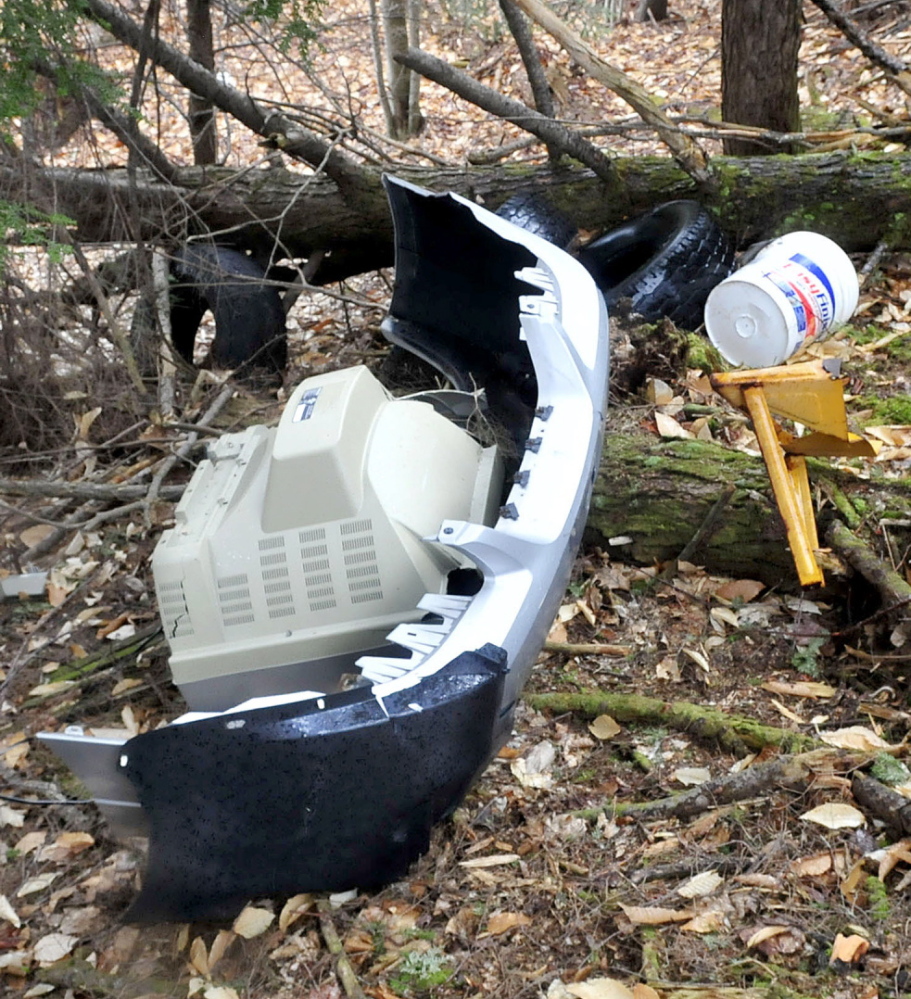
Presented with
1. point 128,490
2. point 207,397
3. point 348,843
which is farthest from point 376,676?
point 207,397

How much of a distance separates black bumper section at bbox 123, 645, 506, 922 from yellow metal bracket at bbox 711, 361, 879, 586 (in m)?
1.10

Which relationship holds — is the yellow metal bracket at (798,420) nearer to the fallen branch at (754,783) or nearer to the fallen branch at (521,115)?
the fallen branch at (754,783)

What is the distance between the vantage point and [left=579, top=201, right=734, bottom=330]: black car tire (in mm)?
4754

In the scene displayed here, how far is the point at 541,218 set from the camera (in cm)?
545

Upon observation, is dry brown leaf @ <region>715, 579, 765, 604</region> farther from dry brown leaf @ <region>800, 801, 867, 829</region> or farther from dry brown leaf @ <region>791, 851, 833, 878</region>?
dry brown leaf @ <region>791, 851, 833, 878</region>

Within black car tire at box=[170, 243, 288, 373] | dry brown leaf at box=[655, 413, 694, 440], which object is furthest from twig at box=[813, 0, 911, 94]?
black car tire at box=[170, 243, 288, 373]

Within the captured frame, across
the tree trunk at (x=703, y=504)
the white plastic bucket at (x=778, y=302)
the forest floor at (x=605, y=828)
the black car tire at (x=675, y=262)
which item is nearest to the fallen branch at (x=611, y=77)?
the black car tire at (x=675, y=262)

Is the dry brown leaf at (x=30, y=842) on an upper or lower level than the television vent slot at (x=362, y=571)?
lower

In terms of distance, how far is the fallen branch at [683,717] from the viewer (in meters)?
2.71

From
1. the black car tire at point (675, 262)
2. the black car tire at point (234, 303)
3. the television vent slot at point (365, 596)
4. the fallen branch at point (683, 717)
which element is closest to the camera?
the fallen branch at point (683, 717)

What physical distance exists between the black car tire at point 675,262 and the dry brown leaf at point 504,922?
2.94 metres

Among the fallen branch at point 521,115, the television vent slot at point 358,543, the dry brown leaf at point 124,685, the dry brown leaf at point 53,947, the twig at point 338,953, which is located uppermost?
the fallen branch at point 521,115

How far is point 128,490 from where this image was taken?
4.23 m

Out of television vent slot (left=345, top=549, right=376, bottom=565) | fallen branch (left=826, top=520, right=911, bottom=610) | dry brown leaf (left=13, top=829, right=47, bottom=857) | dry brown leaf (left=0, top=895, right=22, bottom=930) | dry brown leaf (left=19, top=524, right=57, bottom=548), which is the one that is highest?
television vent slot (left=345, top=549, right=376, bottom=565)
